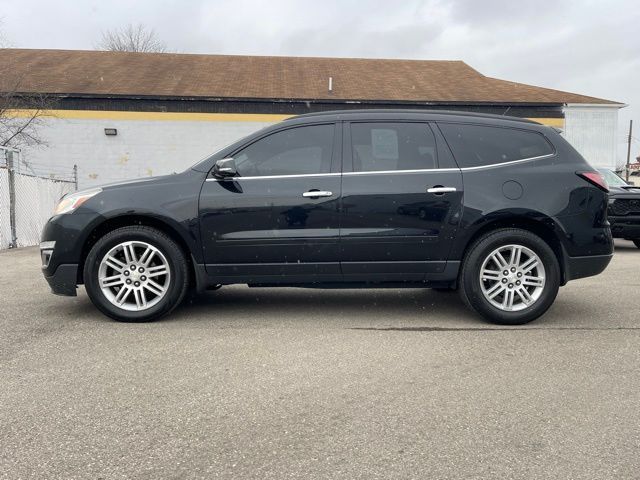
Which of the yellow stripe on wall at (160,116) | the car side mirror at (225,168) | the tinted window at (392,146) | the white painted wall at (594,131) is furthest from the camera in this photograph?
the white painted wall at (594,131)

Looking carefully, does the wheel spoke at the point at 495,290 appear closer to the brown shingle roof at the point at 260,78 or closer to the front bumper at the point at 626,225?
the front bumper at the point at 626,225

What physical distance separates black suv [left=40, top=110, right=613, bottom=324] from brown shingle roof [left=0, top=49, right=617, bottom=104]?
1766cm

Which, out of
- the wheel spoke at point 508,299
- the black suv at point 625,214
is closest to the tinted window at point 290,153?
the wheel spoke at point 508,299

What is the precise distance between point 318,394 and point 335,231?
1.81 meters

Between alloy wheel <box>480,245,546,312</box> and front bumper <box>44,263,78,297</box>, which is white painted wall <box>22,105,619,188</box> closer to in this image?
front bumper <box>44,263,78,297</box>

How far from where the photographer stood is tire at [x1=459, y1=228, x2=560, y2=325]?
15.1 ft

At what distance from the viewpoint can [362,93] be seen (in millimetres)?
22469

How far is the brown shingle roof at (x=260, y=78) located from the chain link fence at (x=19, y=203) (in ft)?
32.8

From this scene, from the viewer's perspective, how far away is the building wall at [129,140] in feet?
70.4

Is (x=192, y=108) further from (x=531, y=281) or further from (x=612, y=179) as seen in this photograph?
(x=531, y=281)

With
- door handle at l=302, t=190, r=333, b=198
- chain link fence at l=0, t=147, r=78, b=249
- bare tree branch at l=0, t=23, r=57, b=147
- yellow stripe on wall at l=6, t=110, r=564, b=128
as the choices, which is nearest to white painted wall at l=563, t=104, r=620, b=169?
yellow stripe on wall at l=6, t=110, r=564, b=128

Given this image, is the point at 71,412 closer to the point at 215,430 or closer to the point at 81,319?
the point at 215,430

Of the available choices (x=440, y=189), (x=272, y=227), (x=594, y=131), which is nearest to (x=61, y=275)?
(x=272, y=227)

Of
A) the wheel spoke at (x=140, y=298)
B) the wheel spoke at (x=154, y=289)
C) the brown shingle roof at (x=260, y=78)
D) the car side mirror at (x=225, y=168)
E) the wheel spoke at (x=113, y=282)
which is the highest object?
the brown shingle roof at (x=260, y=78)
